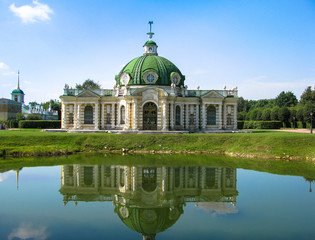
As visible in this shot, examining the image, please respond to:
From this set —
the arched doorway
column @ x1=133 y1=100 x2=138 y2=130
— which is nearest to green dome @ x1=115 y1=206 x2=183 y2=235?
column @ x1=133 y1=100 x2=138 y2=130

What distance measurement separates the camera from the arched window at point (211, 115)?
4906 centimetres

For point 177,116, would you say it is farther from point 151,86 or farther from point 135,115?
point 135,115

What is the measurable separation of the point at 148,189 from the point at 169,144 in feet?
58.5

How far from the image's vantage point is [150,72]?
47812 mm

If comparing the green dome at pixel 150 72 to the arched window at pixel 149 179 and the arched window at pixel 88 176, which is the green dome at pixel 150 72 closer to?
the arched window at pixel 88 176

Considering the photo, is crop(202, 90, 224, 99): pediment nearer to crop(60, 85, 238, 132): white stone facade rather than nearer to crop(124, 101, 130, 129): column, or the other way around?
crop(60, 85, 238, 132): white stone facade

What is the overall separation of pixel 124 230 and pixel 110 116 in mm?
37617

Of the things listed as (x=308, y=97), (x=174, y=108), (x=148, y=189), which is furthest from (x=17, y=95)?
(x=148, y=189)

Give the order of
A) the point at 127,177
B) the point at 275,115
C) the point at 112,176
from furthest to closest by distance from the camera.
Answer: the point at 275,115 → the point at 112,176 → the point at 127,177

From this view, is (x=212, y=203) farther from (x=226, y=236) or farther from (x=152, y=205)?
(x=226, y=236)

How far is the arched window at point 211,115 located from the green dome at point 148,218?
34.9 metres

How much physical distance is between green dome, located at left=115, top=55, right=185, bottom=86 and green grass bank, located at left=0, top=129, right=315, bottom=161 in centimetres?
1308

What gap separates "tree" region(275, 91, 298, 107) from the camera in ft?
322

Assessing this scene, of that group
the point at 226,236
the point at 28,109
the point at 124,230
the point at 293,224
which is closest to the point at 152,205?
the point at 124,230
